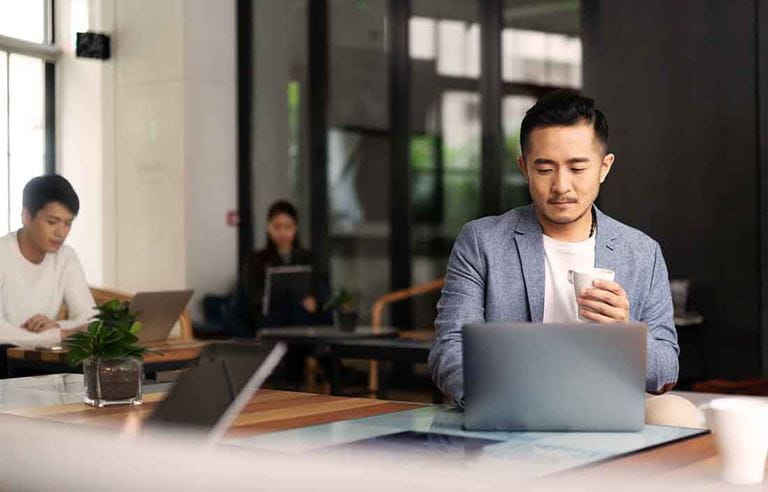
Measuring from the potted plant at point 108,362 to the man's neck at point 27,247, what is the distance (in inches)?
98.1

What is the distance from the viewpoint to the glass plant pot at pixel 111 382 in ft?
7.75

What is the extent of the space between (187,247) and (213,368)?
7.18 meters

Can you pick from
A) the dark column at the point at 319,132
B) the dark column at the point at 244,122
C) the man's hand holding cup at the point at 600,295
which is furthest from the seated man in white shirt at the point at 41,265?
the dark column at the point at 244,122

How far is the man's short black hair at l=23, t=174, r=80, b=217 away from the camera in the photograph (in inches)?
187

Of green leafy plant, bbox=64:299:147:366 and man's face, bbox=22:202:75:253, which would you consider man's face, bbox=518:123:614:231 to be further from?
man's face, bbox=22:202:75:253

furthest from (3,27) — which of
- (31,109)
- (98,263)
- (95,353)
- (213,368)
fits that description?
(213,368)

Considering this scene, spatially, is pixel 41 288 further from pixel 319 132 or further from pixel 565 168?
pixel 319 132

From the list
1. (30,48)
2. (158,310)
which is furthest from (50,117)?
(158,310)

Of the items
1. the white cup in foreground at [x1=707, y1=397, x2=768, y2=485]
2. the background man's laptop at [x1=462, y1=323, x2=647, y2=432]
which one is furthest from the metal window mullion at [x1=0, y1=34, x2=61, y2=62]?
the white cup in foreground at [x1=707, y1=397, x2=768, y2=485]

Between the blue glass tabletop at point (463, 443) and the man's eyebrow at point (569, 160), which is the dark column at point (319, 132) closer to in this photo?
the man's eyebrow at point (569, 160)

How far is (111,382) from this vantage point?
2365 millimetres

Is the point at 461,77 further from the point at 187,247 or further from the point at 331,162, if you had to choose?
the point at 187,247

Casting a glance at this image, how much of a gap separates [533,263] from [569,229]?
13 centimetres

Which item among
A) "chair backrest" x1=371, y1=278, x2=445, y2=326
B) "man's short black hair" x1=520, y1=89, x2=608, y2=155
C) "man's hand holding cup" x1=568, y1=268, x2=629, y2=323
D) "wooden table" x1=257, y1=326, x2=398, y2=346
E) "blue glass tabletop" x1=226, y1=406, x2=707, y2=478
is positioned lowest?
"wooden table" x1=257, y1=326, x2=398, y2=346
